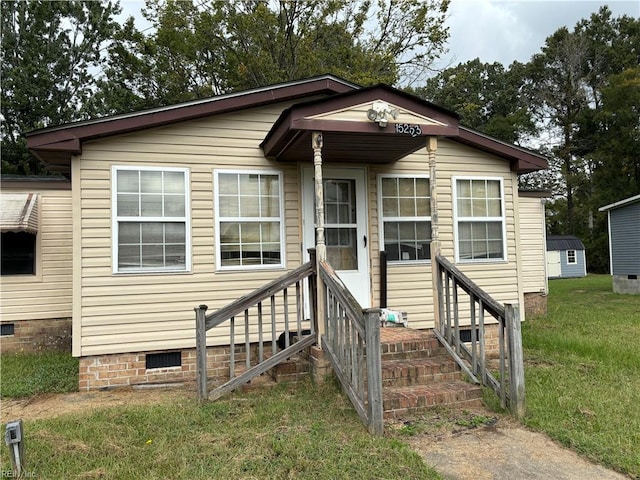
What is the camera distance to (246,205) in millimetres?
5875

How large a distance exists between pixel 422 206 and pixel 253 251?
99.1 inches

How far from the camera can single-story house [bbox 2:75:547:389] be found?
17.0 ft

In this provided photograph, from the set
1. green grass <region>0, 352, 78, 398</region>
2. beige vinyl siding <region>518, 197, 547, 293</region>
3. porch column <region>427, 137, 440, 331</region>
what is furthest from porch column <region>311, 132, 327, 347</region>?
beige vinyl siding <region>518, 197, 547, 293</region>

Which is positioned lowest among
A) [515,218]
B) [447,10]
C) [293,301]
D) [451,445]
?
[451,445]

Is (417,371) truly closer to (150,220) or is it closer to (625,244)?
(150,220)

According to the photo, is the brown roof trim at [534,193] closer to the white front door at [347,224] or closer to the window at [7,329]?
the white front door at [347,224]

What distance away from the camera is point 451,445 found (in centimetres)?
342

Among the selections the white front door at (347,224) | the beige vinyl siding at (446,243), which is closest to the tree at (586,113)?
the beige vinyl siding at (446,243)

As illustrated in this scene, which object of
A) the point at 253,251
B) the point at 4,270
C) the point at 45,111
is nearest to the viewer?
the point at 253,251

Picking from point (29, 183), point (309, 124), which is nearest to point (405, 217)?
point (309, 124)

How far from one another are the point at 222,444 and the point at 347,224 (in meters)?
3.47

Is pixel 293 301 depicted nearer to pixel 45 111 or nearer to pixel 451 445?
pixel 451 445

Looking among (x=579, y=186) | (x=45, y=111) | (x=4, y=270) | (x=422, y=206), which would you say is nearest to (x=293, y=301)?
(x=422, y=206)

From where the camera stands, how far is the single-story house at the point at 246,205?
5.18m
